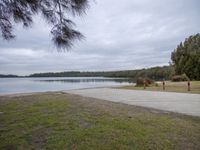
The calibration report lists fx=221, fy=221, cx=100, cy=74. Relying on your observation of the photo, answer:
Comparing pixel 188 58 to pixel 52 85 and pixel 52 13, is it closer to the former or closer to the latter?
pixel 52 85

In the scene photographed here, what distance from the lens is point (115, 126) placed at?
15.5 ft

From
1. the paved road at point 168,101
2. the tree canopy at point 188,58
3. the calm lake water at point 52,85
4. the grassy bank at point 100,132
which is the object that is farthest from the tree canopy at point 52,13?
the tree canopy at point 188,58

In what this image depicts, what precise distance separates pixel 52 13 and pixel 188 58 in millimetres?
33150

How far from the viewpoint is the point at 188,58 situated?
34031mm

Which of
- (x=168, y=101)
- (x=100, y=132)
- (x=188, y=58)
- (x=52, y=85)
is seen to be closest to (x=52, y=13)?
(x=100, y=132)

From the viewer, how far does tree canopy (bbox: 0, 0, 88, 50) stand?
13.5 ft

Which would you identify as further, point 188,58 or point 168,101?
point 188,58

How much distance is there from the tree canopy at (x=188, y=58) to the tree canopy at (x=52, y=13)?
3222 cm

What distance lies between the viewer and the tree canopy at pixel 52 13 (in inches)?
161

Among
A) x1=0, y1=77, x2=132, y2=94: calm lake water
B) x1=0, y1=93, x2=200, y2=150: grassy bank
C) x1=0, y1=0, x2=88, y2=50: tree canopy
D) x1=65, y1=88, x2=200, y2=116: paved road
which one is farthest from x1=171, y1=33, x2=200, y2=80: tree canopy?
x1=0, y1=0, x2=88, y2=50: tree canopy

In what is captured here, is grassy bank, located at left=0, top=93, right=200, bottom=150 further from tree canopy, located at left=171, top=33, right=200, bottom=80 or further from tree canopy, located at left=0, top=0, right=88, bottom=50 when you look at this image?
tree canopy, located at left=171, top=33, right=200, bottom=80

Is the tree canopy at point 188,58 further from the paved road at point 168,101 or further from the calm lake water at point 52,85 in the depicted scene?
the paved road at point 168,101

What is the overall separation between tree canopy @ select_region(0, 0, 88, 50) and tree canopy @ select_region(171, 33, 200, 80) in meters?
32.2

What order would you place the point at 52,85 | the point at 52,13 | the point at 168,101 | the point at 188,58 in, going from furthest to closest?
the point at 188,58
the point at 52,85
the point at 168,101
the point at 52,13
